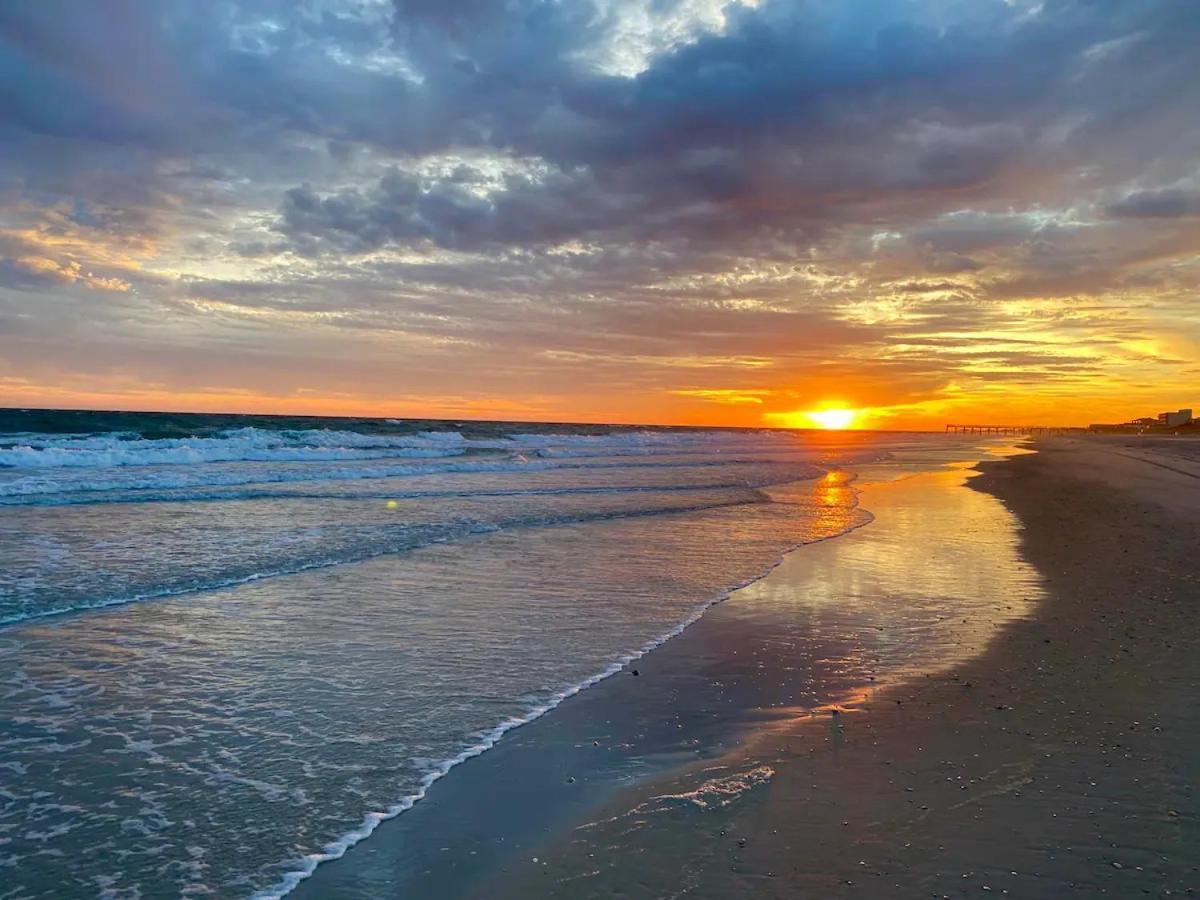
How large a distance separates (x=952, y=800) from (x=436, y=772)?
10.4 ft

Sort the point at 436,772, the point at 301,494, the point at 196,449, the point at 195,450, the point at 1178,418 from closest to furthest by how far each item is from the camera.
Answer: the point at 436,772 < the point at 301,494 < the point at 195,450 < the point at 196,449 < the point at 1178,418

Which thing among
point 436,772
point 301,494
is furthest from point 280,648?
point 301,494

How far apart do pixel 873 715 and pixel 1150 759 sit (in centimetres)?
176

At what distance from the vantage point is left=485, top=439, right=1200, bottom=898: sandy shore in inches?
148

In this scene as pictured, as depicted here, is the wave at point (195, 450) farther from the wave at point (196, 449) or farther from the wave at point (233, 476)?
the wave at point (233, 476)

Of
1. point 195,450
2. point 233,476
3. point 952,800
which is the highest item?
point 195,450

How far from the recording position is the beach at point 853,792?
12.5 ft

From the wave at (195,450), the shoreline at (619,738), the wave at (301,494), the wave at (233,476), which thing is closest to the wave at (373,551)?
the wave at (301,494)

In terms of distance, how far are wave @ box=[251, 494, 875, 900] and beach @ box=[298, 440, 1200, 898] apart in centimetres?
8

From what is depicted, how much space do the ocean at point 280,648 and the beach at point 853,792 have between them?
1.57ft

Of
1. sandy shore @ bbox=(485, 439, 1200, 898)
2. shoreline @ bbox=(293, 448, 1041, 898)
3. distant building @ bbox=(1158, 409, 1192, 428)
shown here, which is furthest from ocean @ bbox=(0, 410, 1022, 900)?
distant building @ bbox=(1158, 409, 1192, 428)

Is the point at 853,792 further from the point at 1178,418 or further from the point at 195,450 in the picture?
the point at 1178,418

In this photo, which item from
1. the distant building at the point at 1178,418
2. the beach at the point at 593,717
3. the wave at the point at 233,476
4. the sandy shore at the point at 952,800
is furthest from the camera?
the distant building at the point at 1178,418

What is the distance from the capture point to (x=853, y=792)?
4695 mm
